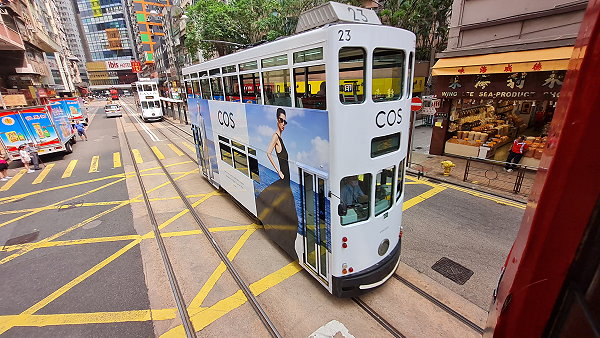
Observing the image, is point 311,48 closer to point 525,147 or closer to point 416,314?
point 416,314

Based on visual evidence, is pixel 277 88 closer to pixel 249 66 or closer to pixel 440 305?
pixel 249 66

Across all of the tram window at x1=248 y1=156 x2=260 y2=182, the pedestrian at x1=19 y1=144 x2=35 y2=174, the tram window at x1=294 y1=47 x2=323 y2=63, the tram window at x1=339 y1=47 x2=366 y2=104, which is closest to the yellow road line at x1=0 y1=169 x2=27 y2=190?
the pedestrian at x1=19 y1=144 x2=35 y2=174

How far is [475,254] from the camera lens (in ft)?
20.4

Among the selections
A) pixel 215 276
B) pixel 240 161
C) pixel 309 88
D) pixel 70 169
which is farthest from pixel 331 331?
pixel 70 169

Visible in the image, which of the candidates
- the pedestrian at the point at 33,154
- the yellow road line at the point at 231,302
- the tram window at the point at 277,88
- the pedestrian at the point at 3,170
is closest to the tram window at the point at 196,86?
the tram window at the point at 277,88

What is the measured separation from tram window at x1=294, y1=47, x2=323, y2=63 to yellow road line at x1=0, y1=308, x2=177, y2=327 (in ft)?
17.4

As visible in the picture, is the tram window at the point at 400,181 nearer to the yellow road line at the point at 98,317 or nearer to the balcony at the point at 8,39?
the yellow road line at the point at 98,317

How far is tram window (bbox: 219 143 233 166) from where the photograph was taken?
8183 millimetres

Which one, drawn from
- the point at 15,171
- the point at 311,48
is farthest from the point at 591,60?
the point at 15,171

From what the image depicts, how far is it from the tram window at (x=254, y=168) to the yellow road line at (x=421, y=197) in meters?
4.75

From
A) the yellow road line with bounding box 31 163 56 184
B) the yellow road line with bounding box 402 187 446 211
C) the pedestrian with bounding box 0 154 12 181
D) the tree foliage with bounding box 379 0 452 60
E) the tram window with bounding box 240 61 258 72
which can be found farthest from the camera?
the tree foliage with bounding box 379 0 452 60

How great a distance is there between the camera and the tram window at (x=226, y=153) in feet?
26.8

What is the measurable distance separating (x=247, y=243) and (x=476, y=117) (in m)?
13.2

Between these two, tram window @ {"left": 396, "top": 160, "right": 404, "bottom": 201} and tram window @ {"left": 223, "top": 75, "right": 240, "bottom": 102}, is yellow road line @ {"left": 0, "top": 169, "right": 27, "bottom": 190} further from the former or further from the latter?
tram window @ {"left": 396, "top": 160, "right": 404, "bottom": 201}
